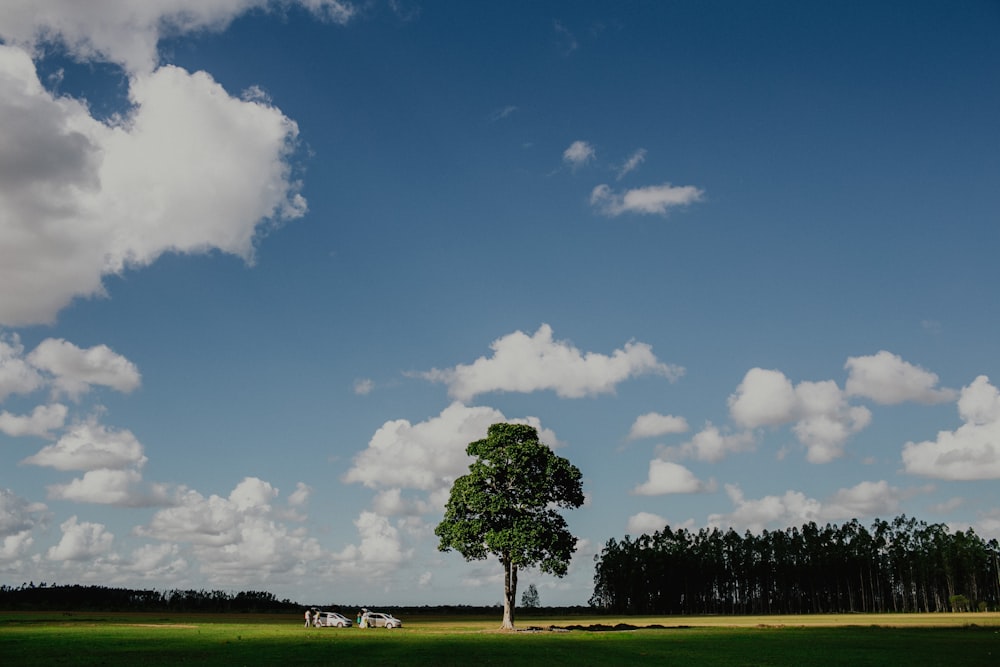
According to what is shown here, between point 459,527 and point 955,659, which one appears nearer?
point 955,659

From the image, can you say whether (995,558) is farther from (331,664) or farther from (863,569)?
(331,664)

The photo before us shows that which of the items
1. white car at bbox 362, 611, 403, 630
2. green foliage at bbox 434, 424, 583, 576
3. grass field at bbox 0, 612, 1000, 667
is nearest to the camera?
grass field at bbox 0, 612, 1000, 667

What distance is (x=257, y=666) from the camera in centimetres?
3553

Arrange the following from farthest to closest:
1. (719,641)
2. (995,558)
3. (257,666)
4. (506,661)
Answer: (995,558), (719,641), (506,661), (257,666)

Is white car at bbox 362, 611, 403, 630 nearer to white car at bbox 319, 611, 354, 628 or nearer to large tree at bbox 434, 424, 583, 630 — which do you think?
white car at bbox 319, 611, 354, 628

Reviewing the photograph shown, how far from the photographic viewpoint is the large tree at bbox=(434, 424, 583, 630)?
Answer: 69938 mm

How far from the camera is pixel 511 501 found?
235ft

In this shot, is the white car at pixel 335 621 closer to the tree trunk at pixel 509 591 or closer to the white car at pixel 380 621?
the white car at pixel 380 621

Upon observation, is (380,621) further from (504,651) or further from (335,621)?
(504,651)

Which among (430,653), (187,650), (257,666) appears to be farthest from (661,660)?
(187,650)

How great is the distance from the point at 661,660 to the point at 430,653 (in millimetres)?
12732

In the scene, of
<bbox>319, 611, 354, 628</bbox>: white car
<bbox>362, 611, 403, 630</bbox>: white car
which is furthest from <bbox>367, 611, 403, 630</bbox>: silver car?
<bbox>319, 611, 354, 628</bbox>: white car

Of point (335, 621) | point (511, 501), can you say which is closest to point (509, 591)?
point (511, 501)

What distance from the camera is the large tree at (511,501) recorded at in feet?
229
